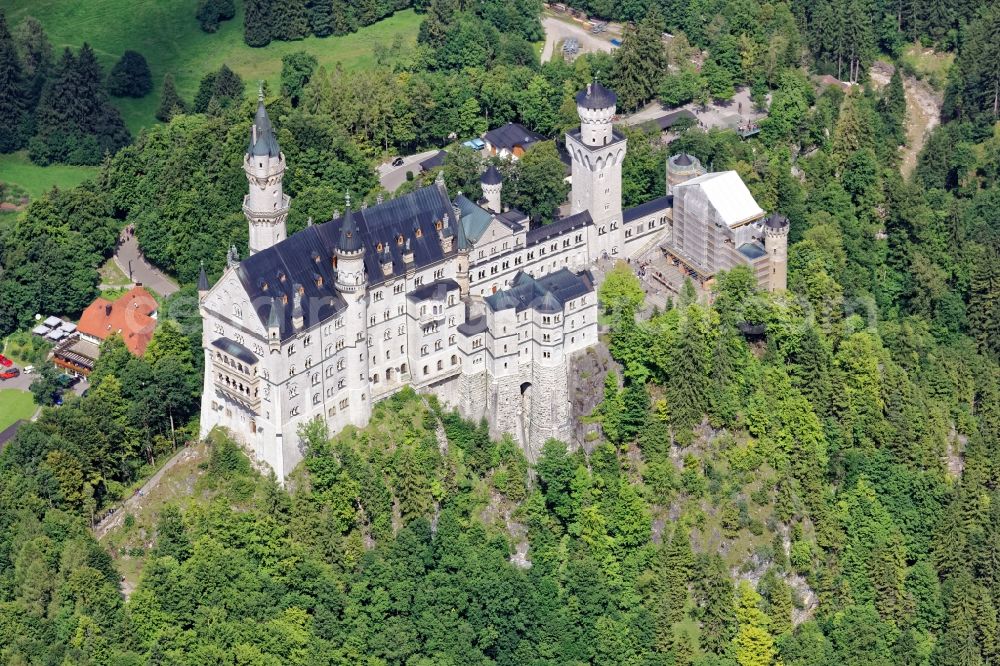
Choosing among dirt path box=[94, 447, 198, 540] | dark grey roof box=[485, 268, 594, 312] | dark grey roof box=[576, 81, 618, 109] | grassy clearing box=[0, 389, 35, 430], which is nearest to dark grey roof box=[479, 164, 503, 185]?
dark grey roof box=[485, 268, 594, 312]

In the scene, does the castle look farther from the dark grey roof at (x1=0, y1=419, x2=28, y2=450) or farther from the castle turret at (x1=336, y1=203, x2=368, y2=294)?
the dark grey roof at (x1=0, y1=419, x2=28, y2=450)

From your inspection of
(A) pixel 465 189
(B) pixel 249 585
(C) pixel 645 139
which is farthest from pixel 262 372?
(C) pixel 645 139

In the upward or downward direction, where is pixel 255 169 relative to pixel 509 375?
upward

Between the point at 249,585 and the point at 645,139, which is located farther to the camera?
the point at 645,139

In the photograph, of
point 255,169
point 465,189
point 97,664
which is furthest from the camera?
point 465,189

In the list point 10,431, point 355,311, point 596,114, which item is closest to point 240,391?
point 355,311

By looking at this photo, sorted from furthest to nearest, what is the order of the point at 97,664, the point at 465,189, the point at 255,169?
the point at 465,189, the point at 255,169, the point at 97,664

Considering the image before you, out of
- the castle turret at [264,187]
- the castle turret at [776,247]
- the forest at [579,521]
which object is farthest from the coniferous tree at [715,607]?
the castle turret at [264,187]

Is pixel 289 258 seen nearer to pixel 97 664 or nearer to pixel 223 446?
pixel 223 446
